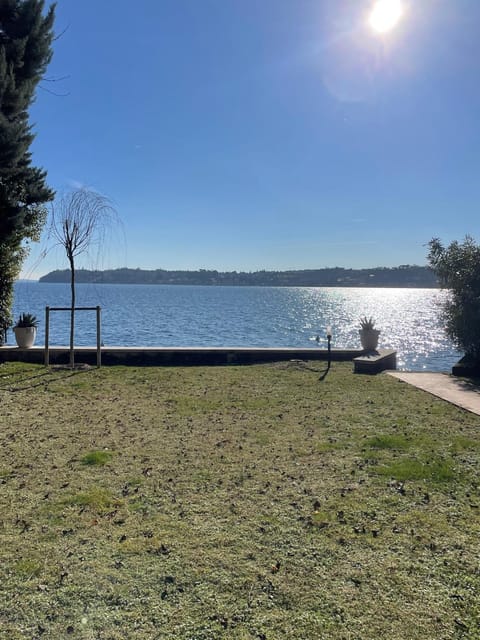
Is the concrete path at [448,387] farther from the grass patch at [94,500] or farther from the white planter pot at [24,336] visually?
the white planter pot at [24,336]

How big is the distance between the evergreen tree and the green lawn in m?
5.03

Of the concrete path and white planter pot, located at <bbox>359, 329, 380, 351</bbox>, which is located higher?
white planter pot, located at <bbox>359, 329, 380, 351</bbox>

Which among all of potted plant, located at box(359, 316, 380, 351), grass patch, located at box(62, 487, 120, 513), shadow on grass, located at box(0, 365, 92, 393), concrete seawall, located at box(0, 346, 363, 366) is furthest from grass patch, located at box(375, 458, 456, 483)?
potted plant, located at box(359, 316, 380, 351)

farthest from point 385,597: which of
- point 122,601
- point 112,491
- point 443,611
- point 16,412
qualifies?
point 16,412

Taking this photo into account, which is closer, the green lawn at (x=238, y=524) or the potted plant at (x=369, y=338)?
the green lawn at (x=238, y=524)

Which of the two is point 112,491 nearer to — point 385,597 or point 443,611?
point 385,597

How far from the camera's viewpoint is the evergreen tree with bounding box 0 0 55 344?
8.20 m

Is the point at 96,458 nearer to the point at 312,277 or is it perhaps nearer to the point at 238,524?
the point at 238,524

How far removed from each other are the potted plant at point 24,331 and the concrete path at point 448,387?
9210 millimetres

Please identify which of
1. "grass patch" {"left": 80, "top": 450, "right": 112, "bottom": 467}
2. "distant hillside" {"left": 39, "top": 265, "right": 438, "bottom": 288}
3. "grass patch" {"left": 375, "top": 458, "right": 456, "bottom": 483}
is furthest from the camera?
"distant hillside" {"left": 39, "top": 265, "right": 438, "bottom": 288}

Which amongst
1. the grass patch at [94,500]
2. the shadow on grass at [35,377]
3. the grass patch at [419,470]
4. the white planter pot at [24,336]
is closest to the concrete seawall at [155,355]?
the white planter pot at [24,336]

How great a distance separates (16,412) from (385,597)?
5736 millimetres

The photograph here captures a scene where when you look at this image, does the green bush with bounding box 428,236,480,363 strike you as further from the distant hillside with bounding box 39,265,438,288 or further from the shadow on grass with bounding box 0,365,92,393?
the distant hillside with bounding box 39,265,438,288

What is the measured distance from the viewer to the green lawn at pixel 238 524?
2316mm
